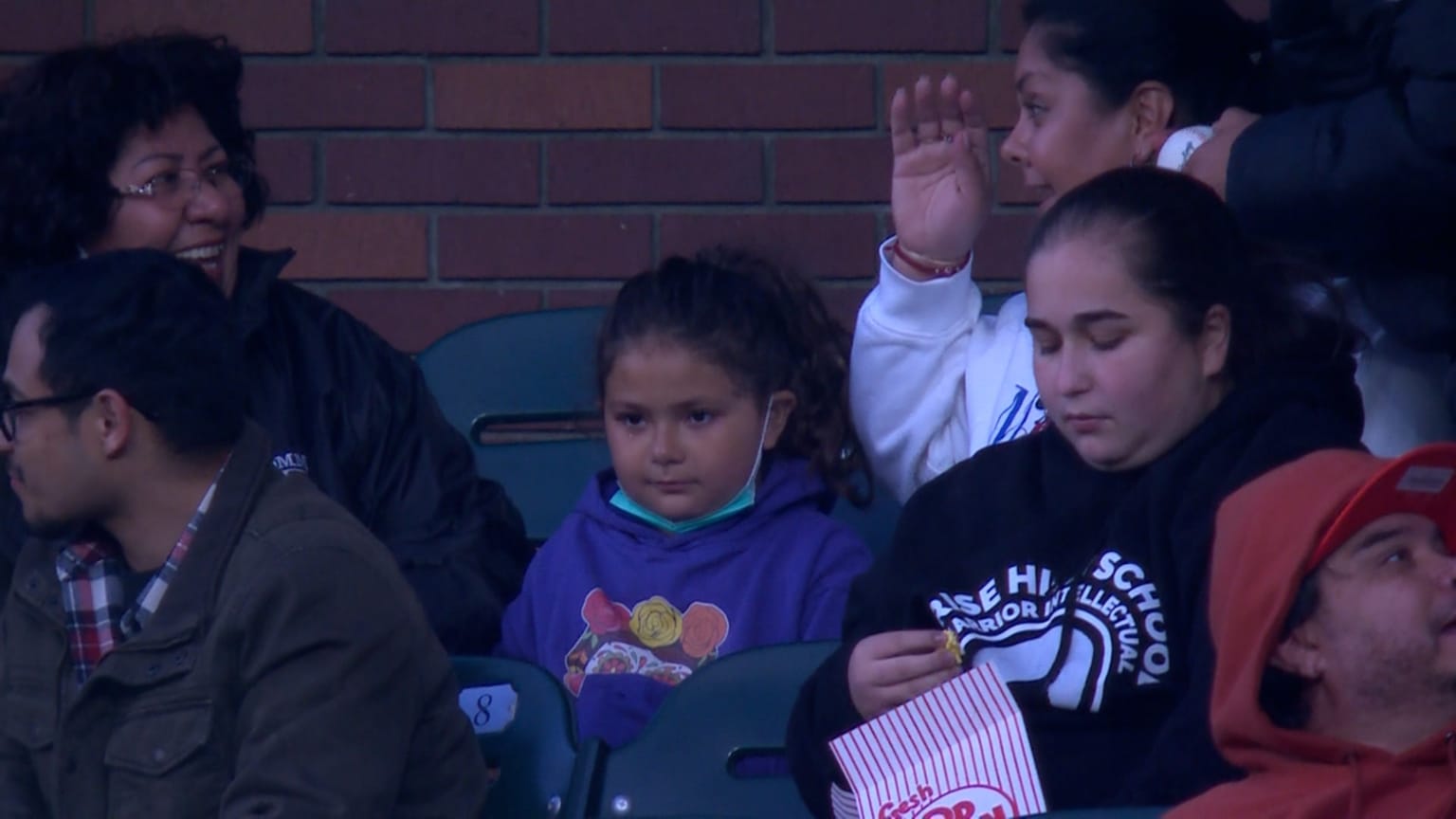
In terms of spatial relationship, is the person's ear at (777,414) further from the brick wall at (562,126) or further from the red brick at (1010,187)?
the red brick at (1010,187)

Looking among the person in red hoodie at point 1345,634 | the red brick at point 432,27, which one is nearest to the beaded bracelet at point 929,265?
the person in red hoodie at point 1345,634

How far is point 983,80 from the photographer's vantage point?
13.8 ft

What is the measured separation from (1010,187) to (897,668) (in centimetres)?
202

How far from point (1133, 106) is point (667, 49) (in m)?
1.31

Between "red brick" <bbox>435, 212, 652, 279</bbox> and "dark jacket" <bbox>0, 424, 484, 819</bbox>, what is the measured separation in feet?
5.55

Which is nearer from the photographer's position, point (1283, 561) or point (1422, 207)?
point (1283, 561)

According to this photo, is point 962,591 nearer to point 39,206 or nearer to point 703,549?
point 703,549

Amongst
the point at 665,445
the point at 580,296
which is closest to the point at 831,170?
the point at 580,296

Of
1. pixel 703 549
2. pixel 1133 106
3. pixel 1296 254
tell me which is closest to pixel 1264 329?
pixel 1296 254

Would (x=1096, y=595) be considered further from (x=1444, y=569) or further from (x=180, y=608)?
(x=180, y=608)

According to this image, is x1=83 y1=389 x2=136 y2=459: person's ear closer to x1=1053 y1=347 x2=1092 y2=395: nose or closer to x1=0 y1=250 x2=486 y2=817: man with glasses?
x1=0 y1=250 x2=486 y2=817: man with glasses

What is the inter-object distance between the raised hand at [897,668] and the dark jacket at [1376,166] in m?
0.59

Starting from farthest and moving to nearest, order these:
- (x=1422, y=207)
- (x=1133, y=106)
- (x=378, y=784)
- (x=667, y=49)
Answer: (x=667, y=49), (x=1133, y=106), (x=378, y=784), (x=1422, y=207)

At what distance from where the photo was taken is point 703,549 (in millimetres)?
3248
